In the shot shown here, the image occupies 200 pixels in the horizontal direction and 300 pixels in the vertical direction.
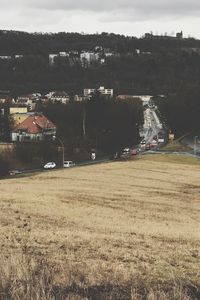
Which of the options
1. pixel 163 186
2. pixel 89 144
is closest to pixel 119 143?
pixel 89 144

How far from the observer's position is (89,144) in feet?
240

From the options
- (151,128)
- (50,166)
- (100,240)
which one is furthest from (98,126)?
(100,240)

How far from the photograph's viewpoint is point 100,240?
14695mm

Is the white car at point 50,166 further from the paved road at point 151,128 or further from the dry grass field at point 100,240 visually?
the paved road at point 151,128

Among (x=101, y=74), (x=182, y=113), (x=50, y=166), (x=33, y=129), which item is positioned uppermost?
(x=101, y=74)

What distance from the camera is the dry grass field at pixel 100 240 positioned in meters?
7.21

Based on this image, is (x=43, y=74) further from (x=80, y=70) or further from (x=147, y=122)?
(x=147, y=122)

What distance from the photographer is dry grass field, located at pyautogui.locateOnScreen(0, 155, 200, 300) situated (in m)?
7.21

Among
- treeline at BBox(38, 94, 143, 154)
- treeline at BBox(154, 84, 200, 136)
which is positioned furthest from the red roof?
treeline at BBox(154, 84, 200, 136)

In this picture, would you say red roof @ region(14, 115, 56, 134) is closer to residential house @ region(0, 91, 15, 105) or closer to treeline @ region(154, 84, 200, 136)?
residential house @ region(0, 91, 15, 105)

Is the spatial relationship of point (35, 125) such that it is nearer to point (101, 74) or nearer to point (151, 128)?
point (151, 128)

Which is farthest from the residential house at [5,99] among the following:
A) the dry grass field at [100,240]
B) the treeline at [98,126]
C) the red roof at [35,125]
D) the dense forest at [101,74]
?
the dry grass field at [100,240]

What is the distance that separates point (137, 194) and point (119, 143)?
130 ft

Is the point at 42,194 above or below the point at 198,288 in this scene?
below
